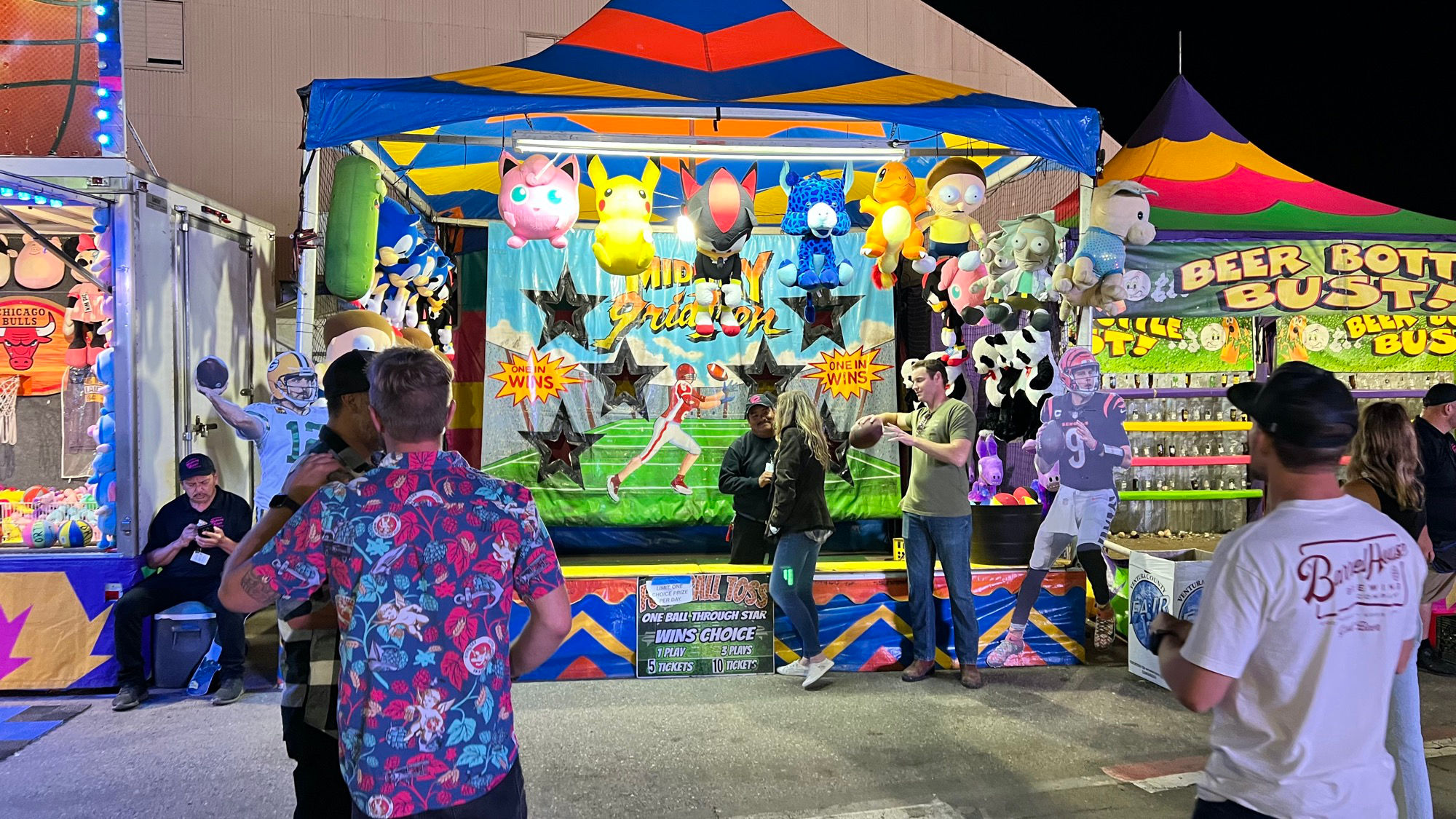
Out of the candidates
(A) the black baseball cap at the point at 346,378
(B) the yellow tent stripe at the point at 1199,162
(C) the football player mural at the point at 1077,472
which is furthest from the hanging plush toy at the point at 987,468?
(A) the black baseball cap at the point at 346,378

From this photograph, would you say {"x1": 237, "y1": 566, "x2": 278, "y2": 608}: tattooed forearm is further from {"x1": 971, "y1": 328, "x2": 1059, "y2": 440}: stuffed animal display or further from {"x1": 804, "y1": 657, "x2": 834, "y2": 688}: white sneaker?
{"x1": 971, "y1": 328, "x2": 1059, "y2": 440}: stuffed animal display

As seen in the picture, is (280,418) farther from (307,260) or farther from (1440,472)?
(1440,472)

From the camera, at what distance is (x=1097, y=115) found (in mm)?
5016

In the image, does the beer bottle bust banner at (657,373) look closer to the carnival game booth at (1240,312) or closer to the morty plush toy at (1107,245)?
the carnival game booth at (1240,312)

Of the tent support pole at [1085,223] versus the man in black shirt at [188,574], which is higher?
the tent support pole at [1085,223]

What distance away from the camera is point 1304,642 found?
1729 mm

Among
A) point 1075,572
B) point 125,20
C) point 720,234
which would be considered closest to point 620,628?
point 720,234

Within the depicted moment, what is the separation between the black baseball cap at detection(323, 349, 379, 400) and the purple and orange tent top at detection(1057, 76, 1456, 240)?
561cm

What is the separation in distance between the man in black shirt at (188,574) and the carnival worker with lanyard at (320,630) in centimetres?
298

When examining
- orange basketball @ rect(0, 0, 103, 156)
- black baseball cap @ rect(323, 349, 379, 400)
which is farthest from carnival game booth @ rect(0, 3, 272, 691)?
black baseball cap @ rect(323, 349, 379, 400)

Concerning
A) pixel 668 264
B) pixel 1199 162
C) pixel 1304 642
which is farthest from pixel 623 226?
pixel 1199 162

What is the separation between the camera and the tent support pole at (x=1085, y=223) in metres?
5.44

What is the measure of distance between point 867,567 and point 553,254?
3832mm

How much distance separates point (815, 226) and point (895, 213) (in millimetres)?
632
